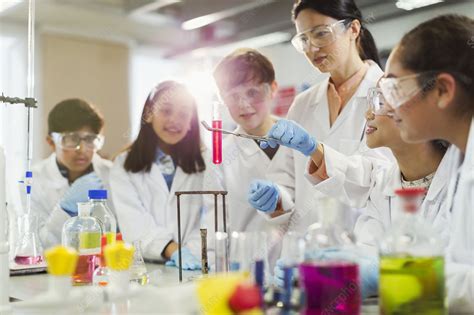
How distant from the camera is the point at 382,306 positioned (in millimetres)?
1132

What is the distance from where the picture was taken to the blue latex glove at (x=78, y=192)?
110 inches

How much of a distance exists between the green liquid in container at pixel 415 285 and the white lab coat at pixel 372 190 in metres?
0.39

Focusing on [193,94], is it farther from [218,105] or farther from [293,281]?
[293,281]

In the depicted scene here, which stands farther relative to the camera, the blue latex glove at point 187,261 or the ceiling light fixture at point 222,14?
the ceiling light fixture at point 222,14

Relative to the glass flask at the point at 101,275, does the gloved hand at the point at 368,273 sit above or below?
above

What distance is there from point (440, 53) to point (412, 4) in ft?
7.31

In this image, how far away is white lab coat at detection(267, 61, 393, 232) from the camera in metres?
2.10

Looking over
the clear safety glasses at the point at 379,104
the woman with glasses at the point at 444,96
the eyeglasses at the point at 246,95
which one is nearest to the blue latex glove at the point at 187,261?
the eyeglasses at the point at 246,95

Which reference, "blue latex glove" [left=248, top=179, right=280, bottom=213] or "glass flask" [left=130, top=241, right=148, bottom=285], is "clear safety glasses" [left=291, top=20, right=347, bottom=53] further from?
"glass flask" [left=130, top=241, right=148, bottom=285]

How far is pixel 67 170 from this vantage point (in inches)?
119

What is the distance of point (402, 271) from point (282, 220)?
1.13 meters

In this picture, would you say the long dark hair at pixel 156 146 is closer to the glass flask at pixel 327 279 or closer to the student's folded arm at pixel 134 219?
the student's folded arm at pixel 134 219

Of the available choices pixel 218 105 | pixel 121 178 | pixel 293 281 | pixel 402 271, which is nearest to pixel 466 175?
pixel 402 271

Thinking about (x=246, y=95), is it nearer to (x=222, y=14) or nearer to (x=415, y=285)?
(x=415, y=285)
